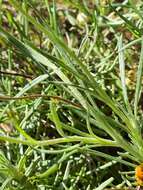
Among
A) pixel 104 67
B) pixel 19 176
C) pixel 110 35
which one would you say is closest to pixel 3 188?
pixel 19 176

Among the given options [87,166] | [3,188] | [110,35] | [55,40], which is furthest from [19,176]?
[110,35]

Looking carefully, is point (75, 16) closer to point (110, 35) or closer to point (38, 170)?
point (110, 35)

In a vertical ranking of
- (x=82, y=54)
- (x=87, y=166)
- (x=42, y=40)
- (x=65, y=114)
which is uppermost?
(x=42, y=40)

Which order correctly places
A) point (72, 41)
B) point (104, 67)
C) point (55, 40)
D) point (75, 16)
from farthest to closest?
point (75, 16) → point (72, 41) → point (104, 67) → point (55, 40)

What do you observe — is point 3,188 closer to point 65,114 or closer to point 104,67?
point 65,114

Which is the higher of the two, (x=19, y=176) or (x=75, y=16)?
(x=75, y=16)

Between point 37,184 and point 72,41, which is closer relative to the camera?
point 37,184

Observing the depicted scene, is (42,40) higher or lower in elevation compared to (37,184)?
higher

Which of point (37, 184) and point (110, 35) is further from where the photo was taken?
point (110, 35)

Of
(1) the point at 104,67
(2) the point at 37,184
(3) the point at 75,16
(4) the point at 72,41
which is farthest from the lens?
(3) the point at 75,16
